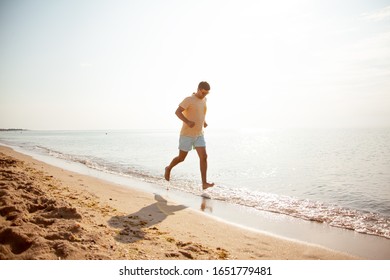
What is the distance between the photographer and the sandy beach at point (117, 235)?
2.49m

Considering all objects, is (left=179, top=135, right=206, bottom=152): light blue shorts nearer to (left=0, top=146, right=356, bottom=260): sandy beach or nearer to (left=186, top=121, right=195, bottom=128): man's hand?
(left=186, top=121, right=195, bottom=128): man's hand

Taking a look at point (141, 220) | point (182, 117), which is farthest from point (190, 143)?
point (141, 220)

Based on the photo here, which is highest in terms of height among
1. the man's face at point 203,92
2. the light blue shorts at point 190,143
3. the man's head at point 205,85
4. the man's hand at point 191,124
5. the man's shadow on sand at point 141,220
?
the man's head at point 205,85

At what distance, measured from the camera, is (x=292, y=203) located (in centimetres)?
602

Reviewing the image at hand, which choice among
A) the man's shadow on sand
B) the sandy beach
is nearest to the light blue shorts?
the man's shadow on sand

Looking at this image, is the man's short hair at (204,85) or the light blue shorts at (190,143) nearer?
the man's short hair at (204,85)

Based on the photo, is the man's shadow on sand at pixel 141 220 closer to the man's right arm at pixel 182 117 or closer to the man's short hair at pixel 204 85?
the man's right arm at pixel 182 117

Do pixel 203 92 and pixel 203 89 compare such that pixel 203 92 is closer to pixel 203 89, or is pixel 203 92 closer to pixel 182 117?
pixel 203 89

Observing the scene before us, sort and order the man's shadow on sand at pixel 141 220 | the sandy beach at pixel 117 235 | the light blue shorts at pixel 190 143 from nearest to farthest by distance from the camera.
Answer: the sandy beach at pixel 117 235 → the man's shadow on sand at pixel 141 220 → the light blue shorts at pixel 190 143

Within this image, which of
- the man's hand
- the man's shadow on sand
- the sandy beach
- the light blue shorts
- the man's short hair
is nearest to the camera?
the sandy beach

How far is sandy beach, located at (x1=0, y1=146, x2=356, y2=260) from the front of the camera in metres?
2.49

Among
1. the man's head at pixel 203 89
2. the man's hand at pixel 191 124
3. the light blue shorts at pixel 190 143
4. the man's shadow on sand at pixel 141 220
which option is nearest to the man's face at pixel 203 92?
the man's head at pixel 203 89

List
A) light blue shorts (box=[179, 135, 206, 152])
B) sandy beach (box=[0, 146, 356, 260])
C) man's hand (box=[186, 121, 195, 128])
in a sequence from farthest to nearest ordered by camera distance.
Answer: light blue shorts (box=[179, 135, 206, 152]) → man's hand (box=[186, 121, 195, 128]) → sandy beach (box=[0, 146, 356, 260])
